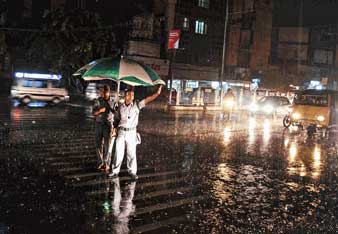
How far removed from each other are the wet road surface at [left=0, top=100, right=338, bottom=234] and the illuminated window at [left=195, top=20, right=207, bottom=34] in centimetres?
3064

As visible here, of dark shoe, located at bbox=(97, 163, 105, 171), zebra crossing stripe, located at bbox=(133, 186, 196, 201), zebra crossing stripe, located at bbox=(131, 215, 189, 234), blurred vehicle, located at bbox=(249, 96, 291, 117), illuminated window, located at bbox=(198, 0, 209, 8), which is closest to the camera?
zebra crossing stripe, located at bbox=(131, 215, 189, 234)

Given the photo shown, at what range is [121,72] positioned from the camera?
28.7 ft

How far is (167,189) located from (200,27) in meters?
38.4

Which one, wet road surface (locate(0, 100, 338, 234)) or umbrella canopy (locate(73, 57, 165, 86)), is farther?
umbrella canopy (locate(73, 57, 165, 86))

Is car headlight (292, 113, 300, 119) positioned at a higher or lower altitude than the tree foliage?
lower

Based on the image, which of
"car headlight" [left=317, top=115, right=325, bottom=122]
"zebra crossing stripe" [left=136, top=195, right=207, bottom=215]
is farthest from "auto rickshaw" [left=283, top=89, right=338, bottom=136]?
"zebra crossing stripe" [left=136, top=195, right=207, bottom=215]

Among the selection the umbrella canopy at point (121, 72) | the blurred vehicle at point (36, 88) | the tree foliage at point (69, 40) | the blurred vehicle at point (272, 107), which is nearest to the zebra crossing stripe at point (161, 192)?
the umbrella canopy at point (121, 72)

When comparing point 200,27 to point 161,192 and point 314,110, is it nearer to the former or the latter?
point 314,110

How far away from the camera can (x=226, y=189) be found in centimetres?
916

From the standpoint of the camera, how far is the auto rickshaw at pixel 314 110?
22.4 meters

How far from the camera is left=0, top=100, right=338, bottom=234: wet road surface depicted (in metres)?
6.51

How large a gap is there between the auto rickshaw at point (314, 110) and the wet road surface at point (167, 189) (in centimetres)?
677

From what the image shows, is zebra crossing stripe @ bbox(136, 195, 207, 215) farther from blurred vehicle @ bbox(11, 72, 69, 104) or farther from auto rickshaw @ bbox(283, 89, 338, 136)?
blurred vehicle @ bbox(11, 72, 69, 104)

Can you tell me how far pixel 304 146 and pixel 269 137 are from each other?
2608 mm
